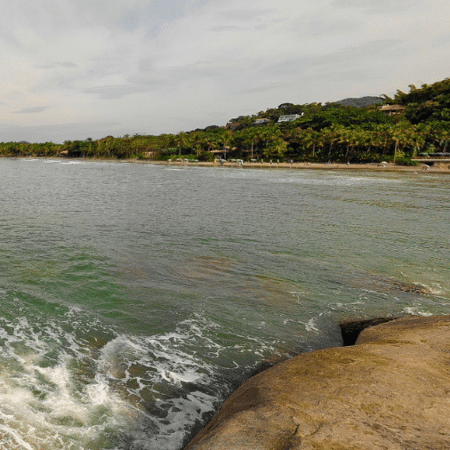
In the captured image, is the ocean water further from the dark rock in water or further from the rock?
the rock

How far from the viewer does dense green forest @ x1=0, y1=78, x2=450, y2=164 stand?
100m

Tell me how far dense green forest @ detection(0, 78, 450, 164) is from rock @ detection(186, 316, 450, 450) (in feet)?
345

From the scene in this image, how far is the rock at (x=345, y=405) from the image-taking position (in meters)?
3.60

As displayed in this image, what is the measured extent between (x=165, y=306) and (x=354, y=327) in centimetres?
545

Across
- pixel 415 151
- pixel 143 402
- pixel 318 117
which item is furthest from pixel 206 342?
pixel 318 117

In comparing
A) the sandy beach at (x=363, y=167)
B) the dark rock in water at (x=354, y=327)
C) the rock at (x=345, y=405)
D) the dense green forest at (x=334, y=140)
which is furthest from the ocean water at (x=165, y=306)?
the dense green forest at (x=334, y=140)

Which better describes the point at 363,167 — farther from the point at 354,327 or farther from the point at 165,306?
the point at 165,306

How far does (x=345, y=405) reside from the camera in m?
4.16

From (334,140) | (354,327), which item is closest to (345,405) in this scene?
(354,327)

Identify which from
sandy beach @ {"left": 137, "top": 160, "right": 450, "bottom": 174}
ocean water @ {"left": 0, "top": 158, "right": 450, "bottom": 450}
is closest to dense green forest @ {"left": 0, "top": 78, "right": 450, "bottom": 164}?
sandy beach @ {"left": 137, "top": 160, "right": 450, "bottom": 174}

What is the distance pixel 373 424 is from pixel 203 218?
19.9m

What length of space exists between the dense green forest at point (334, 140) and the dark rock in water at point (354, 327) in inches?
3992

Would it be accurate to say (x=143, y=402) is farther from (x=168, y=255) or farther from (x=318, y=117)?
(x=318, y=117)

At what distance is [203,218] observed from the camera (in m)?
23.2
